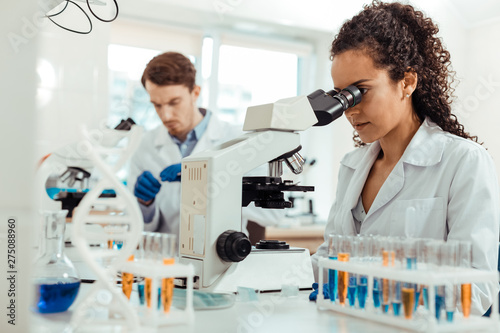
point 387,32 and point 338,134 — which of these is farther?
point 338,134

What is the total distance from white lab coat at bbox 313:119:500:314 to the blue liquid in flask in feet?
2.77

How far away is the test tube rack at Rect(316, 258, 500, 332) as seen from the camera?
877mm

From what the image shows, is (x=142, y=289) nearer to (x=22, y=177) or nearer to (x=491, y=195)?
(x=22, y=177)

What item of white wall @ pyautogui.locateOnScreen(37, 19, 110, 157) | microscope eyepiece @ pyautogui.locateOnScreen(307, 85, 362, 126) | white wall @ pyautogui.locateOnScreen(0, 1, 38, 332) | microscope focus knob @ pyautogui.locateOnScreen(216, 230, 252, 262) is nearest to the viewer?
white wall @ pyautogui.locateOnScreen(0, 1, 38, 332)

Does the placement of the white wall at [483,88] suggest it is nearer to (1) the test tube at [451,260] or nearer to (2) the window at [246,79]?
(2) the window at [246,79]

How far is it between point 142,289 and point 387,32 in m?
1.20

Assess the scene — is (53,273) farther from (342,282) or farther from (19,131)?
(342,282)

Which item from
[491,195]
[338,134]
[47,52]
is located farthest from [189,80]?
[338,134]

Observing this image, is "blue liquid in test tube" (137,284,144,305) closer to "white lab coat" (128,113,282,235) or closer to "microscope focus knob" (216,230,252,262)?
"microscope focus knob" (216,230,252,262)

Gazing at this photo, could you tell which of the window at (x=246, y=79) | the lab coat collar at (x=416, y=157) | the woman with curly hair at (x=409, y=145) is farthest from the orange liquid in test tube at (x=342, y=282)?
the window at (x=246, y=79)

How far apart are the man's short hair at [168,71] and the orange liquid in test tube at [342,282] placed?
188 cm

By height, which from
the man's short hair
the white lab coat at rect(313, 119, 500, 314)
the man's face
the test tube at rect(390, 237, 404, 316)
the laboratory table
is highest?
the man's short hair

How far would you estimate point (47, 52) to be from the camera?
3.33 metres

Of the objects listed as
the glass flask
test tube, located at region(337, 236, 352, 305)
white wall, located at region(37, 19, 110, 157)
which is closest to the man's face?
white wall, located at region(37, 19, 110, 157)
